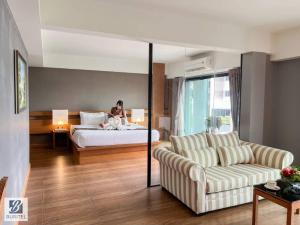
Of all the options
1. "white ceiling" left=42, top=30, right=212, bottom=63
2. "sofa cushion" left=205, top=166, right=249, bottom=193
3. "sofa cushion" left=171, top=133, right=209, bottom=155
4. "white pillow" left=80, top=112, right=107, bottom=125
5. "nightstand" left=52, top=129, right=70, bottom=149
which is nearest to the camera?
"sofa cushion" left=205, top=166, right=249, bottom=193

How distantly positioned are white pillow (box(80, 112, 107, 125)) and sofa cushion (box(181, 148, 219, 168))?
379 centimetres

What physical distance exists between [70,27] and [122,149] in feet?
10.1

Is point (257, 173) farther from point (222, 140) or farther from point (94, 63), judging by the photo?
point (94, 63)

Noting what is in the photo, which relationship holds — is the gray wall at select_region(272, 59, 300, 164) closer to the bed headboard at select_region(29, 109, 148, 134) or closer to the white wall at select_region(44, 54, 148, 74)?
the white wall at select_region(44, 54, 148, 74)

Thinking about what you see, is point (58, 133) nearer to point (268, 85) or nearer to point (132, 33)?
point (132, 33)

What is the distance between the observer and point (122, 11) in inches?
118

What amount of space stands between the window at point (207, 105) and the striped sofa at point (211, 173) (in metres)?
1.06

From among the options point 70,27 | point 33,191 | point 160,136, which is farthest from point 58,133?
point 70,27

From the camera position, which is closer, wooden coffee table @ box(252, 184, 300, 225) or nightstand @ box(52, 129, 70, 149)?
wooden coffee table @ box(252, 184, 300, 225)

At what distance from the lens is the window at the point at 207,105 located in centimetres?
457

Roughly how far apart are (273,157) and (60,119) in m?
5.17

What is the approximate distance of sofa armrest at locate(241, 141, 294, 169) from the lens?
309 cm

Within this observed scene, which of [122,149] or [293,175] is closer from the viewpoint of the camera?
[293,175]

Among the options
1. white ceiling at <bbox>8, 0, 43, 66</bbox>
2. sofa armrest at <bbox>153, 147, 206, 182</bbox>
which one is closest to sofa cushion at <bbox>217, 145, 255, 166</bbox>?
sofa armrest at <bbox>153, 147, 206, 182</bbox>
